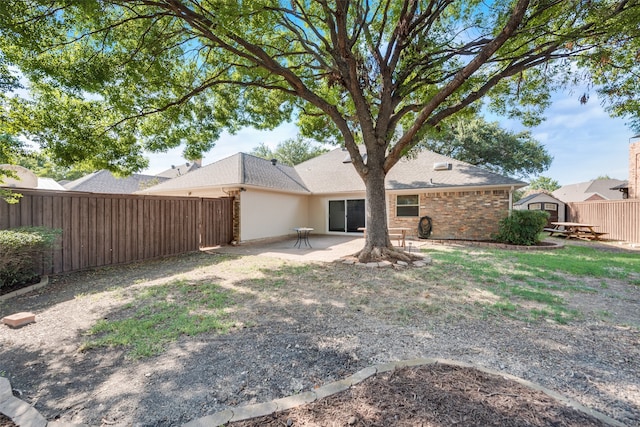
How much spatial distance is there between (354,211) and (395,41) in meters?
8.36

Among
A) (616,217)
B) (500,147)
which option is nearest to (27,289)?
(616,217)

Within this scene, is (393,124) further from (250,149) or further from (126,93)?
(250,149)

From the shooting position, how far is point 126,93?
6.95 m

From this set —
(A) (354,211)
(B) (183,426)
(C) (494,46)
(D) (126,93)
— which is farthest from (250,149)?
(B) (183,426)

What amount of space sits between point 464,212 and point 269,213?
8.78m

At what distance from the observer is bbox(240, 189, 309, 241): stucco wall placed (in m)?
11.8

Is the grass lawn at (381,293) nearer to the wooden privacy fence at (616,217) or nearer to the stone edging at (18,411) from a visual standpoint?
the stone edging at (18,411)

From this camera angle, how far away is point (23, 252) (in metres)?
4.97

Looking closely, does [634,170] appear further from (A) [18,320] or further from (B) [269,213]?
(A) [18,320]

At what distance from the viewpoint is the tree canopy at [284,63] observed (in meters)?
5.30

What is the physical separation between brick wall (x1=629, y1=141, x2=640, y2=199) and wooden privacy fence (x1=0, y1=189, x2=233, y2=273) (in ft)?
71.7

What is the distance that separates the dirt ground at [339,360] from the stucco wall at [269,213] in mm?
6965

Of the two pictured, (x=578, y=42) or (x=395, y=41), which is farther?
(x=395, y=41)

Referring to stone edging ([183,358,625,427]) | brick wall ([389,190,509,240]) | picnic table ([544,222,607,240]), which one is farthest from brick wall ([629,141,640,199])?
stone edging ([183,358,625,427])
